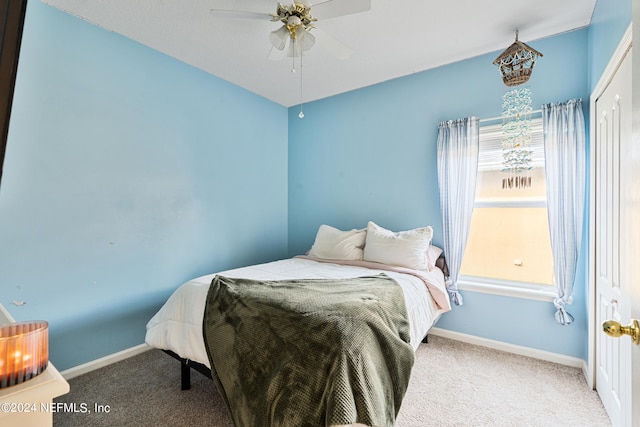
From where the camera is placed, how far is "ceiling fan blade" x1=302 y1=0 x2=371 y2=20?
1720mm

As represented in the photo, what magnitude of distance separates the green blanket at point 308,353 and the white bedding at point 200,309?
13 cm

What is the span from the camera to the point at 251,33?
241cm

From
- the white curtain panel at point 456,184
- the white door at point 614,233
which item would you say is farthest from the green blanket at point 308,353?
the white curtain panel at point 456,184

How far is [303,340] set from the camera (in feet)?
4.50

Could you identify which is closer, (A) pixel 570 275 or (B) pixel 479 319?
(A) pixel 570 275

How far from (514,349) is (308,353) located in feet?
7.25

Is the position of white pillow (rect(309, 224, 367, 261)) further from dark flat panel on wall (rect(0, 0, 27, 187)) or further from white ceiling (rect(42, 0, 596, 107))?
dark flat panel on wall (rect(0, 0, 27, 187))

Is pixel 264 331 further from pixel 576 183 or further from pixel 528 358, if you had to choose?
pixel 576 183

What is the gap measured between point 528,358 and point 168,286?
10.7ft

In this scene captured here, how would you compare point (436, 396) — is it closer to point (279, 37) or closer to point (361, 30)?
point (279, 37)

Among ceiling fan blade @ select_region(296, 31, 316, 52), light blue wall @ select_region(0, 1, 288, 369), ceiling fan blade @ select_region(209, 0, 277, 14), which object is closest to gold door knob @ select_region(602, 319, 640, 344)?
ceiling fan blade @ select_region(296, 31, 316, 52)

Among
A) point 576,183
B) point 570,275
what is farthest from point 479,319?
point 576,183

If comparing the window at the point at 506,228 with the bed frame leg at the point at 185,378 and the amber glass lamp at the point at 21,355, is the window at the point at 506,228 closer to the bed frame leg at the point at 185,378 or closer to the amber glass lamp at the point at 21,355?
the bed frame leg at the point at 185,378

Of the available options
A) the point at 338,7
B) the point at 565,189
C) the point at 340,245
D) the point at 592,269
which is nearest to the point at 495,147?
the point at 565,189
